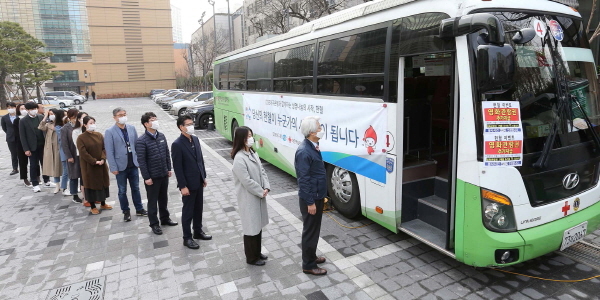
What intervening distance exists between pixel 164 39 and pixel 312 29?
225 ft

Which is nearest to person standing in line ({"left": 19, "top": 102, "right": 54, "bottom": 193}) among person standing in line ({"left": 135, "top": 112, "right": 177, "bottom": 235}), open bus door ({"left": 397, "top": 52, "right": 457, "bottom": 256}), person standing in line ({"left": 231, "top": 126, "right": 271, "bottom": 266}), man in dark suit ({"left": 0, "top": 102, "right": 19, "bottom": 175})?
man in dark suit ({"left": 0, "top": 102, "right": 19, "bottom": 175})

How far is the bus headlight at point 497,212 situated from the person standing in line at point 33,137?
27.5 feet

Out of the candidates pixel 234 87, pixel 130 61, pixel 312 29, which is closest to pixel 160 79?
pixel 130 61

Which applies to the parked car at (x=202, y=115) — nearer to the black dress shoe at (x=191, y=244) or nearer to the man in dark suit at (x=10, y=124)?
the man in dark suit at (x=10, y=124)

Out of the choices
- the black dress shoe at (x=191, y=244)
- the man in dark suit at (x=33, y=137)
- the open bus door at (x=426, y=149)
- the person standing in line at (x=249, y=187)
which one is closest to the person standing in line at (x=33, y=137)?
the man in dark suit at (x=33, y=137)

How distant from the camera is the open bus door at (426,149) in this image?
442 cm

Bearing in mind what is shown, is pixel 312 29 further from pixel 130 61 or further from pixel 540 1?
pixel 130 61

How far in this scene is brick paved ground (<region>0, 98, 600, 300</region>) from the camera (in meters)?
3.98

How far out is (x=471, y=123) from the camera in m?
3.61

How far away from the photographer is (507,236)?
357 cm

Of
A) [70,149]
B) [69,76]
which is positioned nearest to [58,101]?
[69,76]

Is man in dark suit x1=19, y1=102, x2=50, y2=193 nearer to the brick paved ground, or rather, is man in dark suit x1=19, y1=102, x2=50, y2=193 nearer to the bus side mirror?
the brick paved ground

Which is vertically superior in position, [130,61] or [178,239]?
[130,61]

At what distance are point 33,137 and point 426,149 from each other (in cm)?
808
